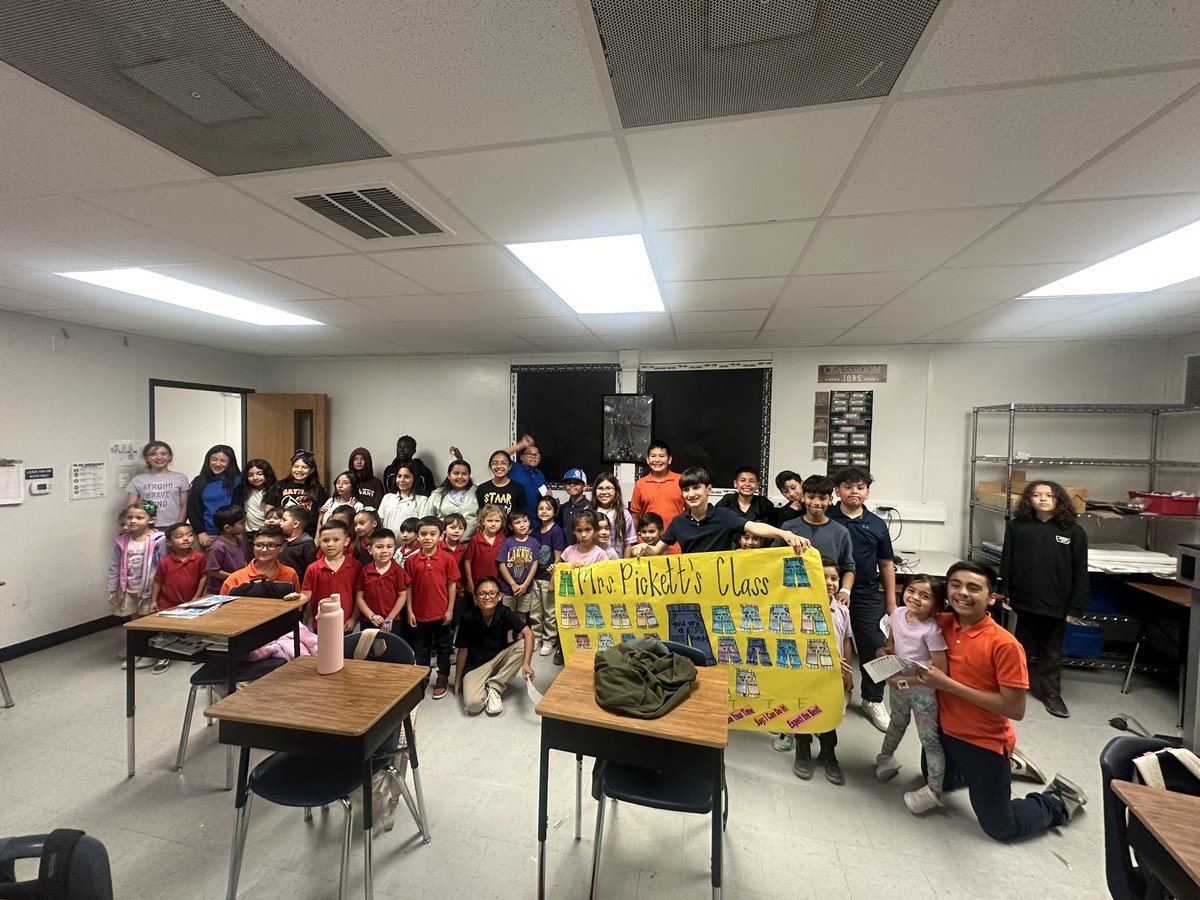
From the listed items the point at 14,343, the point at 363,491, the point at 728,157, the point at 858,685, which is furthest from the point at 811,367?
the point at 14,343

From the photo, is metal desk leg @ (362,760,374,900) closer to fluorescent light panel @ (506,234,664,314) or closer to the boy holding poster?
the boy holding poster

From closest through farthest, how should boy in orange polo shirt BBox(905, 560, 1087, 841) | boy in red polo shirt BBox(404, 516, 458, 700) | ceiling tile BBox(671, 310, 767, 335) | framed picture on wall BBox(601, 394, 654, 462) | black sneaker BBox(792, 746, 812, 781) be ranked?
1. boy in orange polo shirt BBox(905, 560, 1087, 841)
2. black sneaker BBox(792, 746, 812, 781)
3. boy in red polo shirt BBox(404, 516, 458, 700)
4. ceiling tile BBox(671, 310, 767, 335)
5. framed picture on wall BBox(601, 394, 654, 462)

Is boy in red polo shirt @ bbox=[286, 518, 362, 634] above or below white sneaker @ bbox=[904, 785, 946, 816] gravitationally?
above

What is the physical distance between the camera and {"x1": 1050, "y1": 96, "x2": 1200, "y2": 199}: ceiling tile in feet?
3.96

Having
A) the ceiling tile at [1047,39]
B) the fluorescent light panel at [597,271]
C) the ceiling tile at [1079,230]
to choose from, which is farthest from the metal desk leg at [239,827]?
the ceiling tile at [1079,230]

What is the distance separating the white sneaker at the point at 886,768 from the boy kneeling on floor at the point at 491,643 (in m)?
1.97

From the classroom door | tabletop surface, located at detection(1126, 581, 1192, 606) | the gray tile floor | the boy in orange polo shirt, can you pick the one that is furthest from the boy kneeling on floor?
tabletop surface, located at detection(1126, 581, 1192, 606)

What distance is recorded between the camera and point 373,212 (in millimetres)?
1776

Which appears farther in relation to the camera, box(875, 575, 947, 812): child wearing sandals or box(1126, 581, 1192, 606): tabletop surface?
box(1126, 581, 1192, 606): tabletop surface

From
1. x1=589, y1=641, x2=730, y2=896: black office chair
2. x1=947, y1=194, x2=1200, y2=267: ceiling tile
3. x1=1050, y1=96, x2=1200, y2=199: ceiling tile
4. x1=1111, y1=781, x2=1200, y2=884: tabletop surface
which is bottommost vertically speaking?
x1=589, y1=641, x2=730, y2=896: black office chair

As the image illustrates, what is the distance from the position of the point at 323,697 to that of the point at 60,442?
4181mm

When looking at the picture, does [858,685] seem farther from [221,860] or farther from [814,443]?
[221,860]

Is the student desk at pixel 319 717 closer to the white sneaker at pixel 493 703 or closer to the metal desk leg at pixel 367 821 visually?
the metal desk leg at pixel 367 821

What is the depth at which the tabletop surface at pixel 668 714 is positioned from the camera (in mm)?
1386
